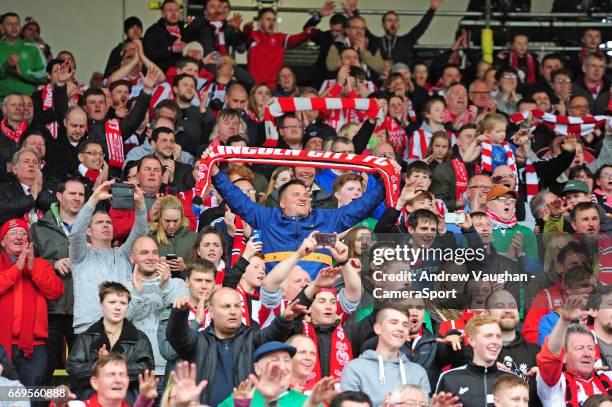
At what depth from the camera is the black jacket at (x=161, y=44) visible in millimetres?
16859

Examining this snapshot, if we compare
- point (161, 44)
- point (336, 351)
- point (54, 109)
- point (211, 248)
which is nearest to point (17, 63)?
point (161, 44)

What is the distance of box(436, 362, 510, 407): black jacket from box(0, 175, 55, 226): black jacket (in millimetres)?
4203

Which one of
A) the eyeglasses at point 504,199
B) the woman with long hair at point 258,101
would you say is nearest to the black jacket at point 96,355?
the eyeglasses at point 504,199

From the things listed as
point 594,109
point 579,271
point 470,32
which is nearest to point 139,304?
point 579,271

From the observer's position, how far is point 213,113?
15.6m

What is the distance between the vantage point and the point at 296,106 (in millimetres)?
14438

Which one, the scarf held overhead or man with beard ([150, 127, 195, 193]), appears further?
man with beard ([150, 127, 195, 193])

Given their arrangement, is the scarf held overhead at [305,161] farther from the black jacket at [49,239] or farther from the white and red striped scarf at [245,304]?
the white and red striped scarf at [245,304]

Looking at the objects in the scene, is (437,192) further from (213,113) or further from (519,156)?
(213,113)

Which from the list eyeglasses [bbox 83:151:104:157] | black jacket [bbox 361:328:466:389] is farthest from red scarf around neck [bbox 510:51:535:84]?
black jacket [bbox 361:328:466:389]

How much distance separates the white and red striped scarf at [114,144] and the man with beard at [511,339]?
4.74 metres

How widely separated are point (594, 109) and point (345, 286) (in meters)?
7.54

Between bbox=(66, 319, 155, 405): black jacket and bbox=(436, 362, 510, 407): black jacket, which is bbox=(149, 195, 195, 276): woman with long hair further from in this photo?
bbox=(436, 362, 510, 407): black jacket

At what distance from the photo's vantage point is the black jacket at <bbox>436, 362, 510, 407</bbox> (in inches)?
371
